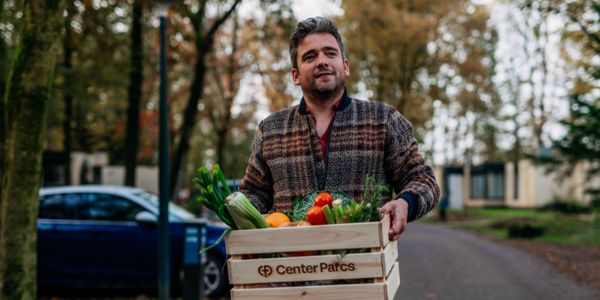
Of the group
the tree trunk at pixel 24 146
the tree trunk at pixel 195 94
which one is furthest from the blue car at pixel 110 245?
the tree trunk at pixel 195 94

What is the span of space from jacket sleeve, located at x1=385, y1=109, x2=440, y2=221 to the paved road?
736cm

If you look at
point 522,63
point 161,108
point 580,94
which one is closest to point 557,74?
point 522,63

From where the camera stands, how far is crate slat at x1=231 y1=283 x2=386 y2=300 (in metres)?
2.54

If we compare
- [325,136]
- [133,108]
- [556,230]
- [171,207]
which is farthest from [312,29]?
[556,230]

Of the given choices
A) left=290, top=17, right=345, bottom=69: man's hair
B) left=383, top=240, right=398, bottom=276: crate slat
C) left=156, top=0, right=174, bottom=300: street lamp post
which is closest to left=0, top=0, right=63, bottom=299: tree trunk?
left=156, top=0, right=174, bottom=300: street lamp post

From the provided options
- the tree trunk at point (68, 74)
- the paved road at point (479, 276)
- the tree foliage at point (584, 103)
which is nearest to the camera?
the paved road at point (479, 276)

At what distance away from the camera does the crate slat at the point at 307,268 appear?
8.37ft

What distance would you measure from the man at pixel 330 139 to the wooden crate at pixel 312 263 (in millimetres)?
472

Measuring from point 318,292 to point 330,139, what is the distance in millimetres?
783

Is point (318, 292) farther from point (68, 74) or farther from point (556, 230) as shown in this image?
point (556, 230)

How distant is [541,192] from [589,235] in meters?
25.2

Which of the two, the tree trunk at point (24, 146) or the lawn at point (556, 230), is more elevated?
the tree trunk at point (24, 146)

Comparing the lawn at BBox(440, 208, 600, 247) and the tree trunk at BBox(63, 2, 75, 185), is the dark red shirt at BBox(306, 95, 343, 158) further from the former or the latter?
the lawn at BBox(440, 208, 600, 247)

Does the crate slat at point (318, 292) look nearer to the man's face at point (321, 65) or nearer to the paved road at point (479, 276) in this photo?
the man's face at point (321, 65)
